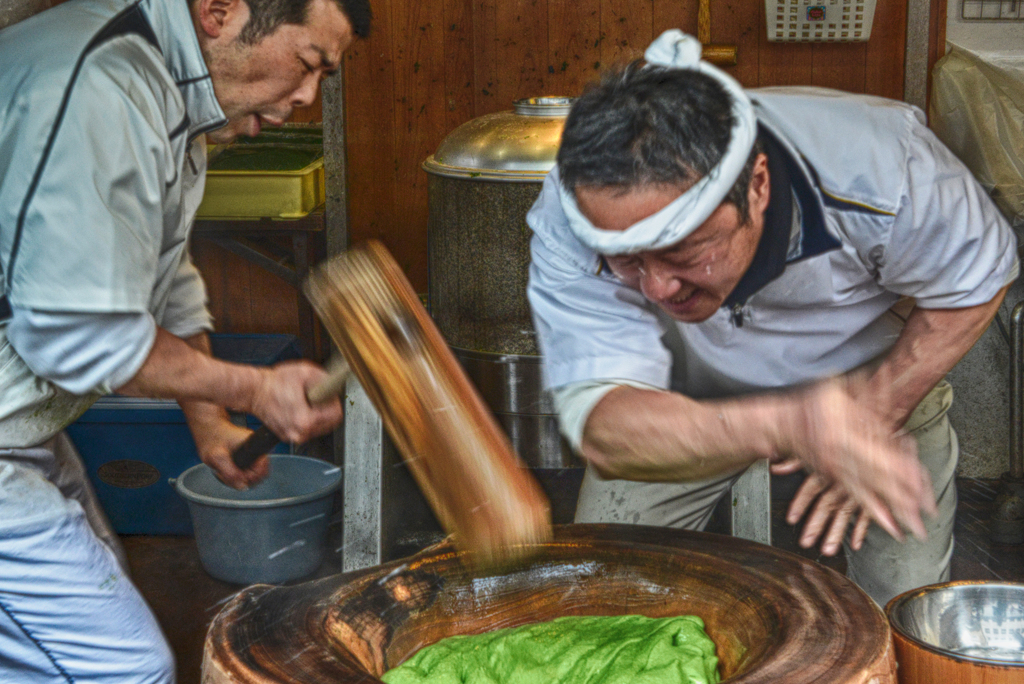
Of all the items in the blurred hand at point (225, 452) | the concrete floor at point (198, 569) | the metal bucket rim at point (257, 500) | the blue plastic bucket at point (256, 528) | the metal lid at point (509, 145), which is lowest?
the concrete floor at point (198, 569)

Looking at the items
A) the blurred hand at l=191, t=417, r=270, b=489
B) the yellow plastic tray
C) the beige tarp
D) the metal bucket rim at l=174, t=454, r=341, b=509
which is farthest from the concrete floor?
the yellow plastic tray

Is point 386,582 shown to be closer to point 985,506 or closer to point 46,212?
point 46,212

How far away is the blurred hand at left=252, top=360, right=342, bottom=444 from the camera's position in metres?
1.81

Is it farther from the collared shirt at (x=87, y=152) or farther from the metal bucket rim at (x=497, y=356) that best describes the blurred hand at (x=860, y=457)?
the metal bucket rim at (x=497, y=356)

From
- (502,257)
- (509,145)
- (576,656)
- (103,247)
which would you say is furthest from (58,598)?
(509,145)

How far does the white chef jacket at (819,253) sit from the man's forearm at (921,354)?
4 centimetres

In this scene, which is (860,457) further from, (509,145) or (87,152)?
(509,145)

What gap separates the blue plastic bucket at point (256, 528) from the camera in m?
3.34

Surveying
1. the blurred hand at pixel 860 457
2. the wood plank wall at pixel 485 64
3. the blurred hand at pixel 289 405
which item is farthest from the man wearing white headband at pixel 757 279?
the wood plank wall at pixel 485 64

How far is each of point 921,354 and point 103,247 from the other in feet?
4.96

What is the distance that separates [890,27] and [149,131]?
132 inches

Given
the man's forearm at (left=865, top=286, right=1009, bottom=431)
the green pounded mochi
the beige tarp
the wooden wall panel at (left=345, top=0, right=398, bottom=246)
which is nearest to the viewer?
the green pounded mochi

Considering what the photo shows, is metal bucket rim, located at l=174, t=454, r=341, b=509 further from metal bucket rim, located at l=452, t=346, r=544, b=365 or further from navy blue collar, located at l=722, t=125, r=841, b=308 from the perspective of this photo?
navy blue collar, located at l=722, t=125, r=841, b=308

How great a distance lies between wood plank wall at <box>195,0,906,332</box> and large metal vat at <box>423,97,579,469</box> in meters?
1.11
